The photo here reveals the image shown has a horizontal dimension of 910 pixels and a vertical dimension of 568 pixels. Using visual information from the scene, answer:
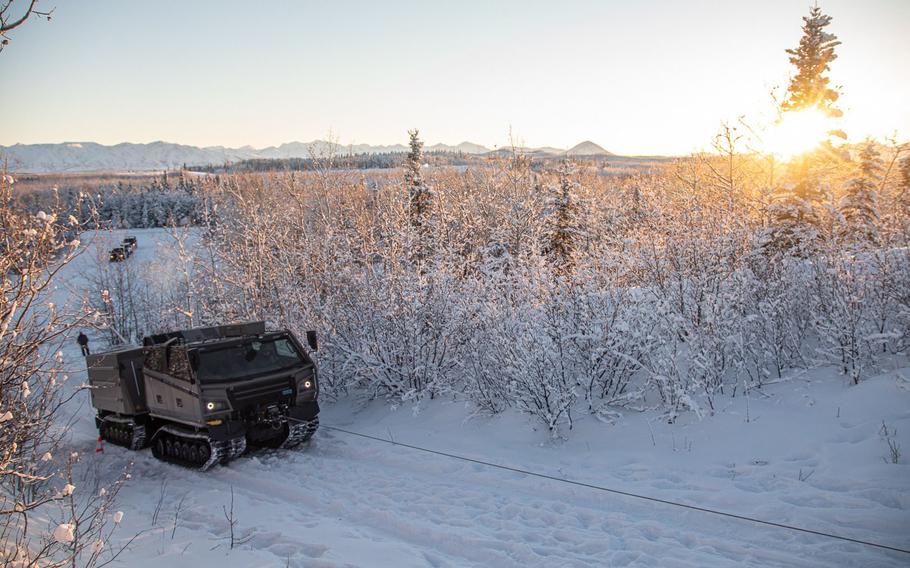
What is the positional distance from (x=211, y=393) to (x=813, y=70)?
20.8 metres

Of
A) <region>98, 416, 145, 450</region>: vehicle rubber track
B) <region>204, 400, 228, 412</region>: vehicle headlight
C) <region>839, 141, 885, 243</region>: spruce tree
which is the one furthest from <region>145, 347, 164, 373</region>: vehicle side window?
<region>839, 141, 885, 243</region>: spruce tree

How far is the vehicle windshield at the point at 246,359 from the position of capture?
362 inches

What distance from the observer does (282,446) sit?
9.72 meters

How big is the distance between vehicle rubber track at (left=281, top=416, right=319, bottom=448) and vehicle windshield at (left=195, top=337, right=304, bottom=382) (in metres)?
1.01

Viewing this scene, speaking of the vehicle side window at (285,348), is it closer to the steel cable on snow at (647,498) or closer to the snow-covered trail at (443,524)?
the snow-covered trail at (443,524)

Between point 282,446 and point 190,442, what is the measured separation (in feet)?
4.97

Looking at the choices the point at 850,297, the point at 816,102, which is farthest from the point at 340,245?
the point at 816,102

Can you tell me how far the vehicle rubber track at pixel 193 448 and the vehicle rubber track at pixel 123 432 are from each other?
396 millimetres

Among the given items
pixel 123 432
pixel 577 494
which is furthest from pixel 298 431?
pixel 577 494

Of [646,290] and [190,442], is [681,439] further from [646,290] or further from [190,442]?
[190,442]

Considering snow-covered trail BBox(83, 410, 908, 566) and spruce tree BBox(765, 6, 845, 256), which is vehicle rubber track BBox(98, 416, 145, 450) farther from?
spruce tree BBox(765, 6, 845, 256)

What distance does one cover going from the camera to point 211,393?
8922 mm

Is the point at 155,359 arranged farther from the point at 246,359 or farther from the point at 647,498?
the point at 647,498

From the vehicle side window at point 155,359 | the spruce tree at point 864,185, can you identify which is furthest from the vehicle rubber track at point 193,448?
the spruce tree at point 864,185
